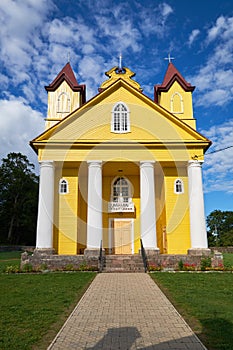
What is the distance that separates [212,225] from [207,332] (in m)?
81.0

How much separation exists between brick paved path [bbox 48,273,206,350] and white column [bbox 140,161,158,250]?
7.26 meters

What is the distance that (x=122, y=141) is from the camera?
18531 millimetres

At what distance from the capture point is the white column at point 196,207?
1745cm

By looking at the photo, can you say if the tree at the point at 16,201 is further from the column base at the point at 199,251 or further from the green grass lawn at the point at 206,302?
the green grass lawn at the point at 206,302

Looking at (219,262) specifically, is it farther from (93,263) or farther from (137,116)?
(137,116)

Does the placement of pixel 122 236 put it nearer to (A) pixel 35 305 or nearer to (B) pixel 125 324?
(A) pixel 35 305

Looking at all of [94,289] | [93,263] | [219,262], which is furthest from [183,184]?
[94,289]

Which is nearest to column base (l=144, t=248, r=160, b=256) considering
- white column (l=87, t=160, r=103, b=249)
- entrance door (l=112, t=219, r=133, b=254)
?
white column (l=87, t=160, r=103, b=249)

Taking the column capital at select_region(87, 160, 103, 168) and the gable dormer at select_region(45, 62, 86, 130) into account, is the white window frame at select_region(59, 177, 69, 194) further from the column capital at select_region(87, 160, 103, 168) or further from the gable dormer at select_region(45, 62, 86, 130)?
the gable dormer at select_region(45, 62, 86, 130)

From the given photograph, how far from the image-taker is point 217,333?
5.56 metres

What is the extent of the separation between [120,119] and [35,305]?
1363cm

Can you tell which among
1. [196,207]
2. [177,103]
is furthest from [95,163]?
[177,103]

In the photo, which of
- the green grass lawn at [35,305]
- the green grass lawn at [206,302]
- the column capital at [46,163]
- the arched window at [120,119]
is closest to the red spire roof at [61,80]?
the arched window at [120,119]

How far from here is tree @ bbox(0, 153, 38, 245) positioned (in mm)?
44219
